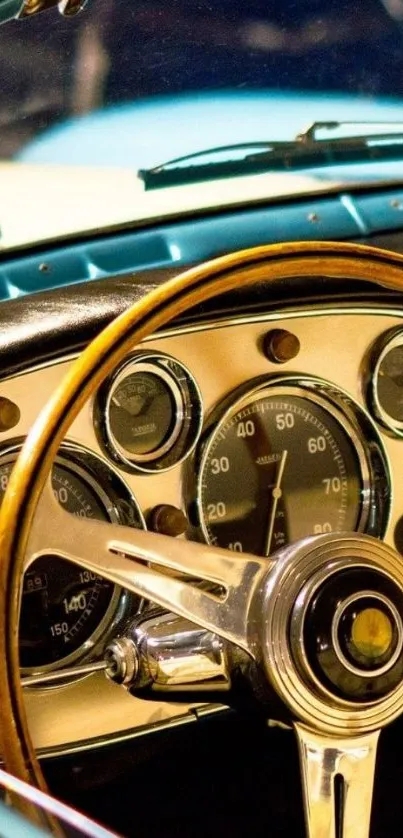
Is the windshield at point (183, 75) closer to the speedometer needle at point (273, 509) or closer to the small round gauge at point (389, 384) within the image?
the small round gauge at point (389, 384)

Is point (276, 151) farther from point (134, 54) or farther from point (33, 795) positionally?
point (33, 795)

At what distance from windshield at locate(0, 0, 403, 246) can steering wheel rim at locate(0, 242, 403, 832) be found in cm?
79

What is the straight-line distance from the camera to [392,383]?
98.8 inches

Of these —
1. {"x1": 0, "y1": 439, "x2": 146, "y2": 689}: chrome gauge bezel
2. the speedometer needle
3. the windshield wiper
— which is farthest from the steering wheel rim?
the windshield wiper

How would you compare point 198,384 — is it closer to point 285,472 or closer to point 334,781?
point 285,472

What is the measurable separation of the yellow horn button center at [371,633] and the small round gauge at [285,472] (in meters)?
0.64

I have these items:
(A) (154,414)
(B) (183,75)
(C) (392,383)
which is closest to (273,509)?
(A) (154,414)

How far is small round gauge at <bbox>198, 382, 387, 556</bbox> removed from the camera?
2299 millimetres

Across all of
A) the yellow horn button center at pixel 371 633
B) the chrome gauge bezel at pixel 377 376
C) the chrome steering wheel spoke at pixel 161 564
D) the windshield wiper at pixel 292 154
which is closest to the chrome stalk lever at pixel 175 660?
the chrome steering wheel spoke at pixel 161 564

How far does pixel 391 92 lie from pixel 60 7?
838mm

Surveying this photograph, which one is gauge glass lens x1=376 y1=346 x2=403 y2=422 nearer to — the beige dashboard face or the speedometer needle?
the beige dashboard face

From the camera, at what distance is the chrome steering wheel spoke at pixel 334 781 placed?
168 cm

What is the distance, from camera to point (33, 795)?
127 cm

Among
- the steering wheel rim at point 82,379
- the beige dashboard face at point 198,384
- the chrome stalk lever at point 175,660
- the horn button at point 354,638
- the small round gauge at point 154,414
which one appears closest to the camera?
the steering wheel rim at point 82,379
